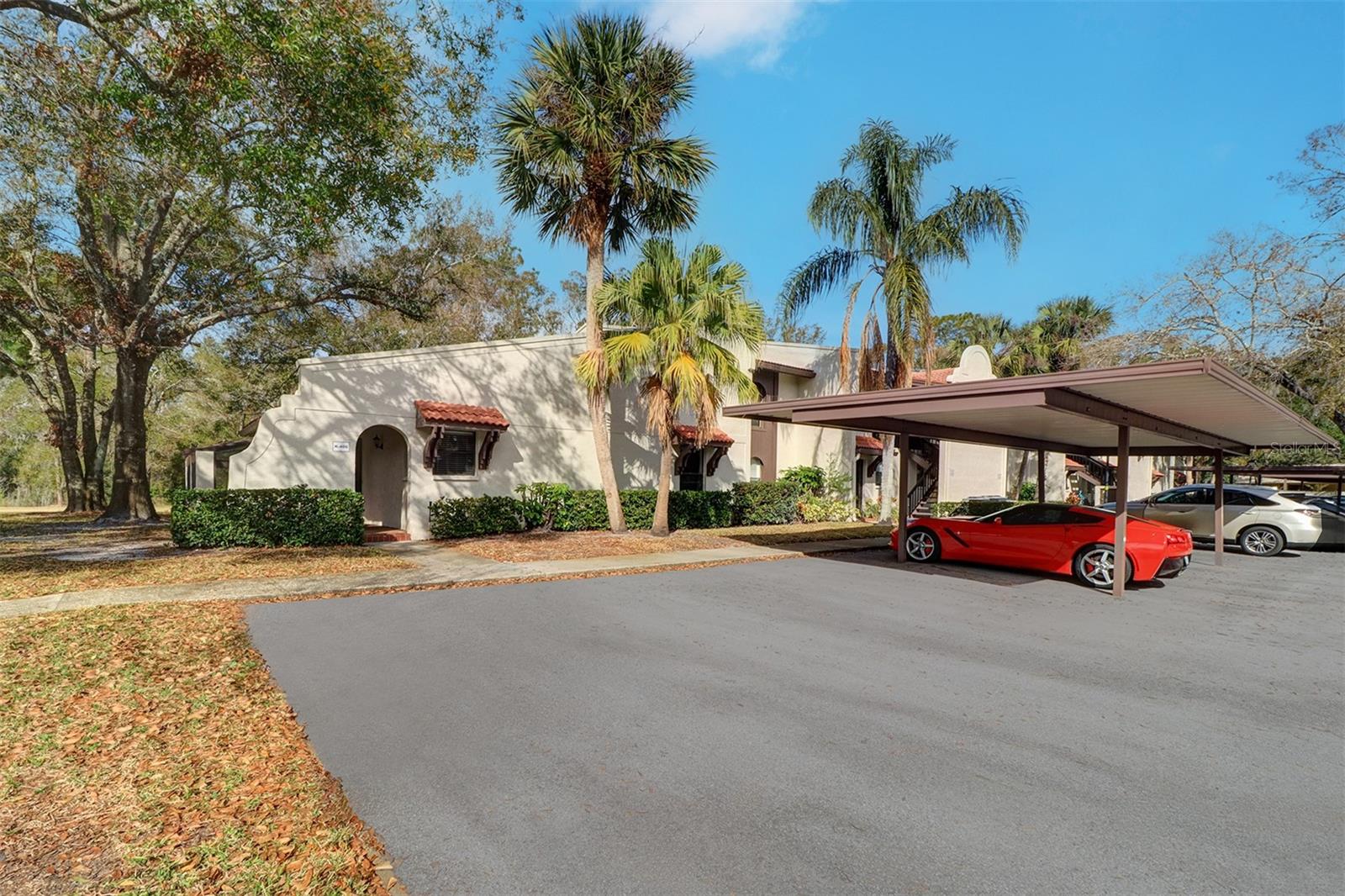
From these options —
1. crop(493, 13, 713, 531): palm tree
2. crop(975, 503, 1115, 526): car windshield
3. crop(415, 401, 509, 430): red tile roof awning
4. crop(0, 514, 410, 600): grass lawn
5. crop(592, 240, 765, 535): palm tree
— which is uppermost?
crop(493, 13, 713, 531): palm tree

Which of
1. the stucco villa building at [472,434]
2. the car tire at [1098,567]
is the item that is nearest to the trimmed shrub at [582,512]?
the stucco villa building at [472,434]

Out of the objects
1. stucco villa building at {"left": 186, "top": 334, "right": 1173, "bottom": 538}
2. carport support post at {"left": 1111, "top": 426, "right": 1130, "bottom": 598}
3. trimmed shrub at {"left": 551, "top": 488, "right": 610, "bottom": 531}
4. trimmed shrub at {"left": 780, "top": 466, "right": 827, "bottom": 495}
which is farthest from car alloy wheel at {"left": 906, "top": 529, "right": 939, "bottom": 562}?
trimmed shrub at {"left": 780, "top": 466, "right": 827, "bottom": 495}

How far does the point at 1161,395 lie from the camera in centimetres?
879

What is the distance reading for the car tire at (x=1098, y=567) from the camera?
10.4 m

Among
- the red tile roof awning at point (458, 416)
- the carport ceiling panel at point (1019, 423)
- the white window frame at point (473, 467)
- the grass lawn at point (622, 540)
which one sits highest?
the red tile roof awning at point (458, 416)

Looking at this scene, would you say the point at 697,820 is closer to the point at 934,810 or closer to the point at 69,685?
the point at 934,810

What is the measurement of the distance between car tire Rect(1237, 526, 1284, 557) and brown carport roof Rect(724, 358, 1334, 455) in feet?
6.55

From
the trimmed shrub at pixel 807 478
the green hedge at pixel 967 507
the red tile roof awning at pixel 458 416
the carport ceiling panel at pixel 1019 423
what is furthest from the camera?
the trimmed shrub at pixel 807 478

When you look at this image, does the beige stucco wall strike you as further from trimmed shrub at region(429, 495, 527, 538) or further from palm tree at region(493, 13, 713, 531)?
palm tree at region(493, 13, 713, 531)

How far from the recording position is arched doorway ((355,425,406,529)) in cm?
1659

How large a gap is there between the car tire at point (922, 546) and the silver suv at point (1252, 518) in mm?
6427

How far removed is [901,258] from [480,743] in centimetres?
1809

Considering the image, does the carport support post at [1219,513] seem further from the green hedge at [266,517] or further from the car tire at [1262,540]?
the green hedge at [266,517]

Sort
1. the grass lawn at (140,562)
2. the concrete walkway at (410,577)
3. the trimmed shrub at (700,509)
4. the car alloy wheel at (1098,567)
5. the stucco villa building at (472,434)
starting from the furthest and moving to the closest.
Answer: the trimmed shrub at (700,509) < the stucco villa building at (472,434) < the car alloy wheel at (1098,567) < the grass lawn at (140,562) < the concrete walkway at (410,577)
